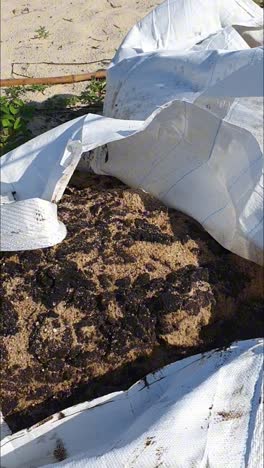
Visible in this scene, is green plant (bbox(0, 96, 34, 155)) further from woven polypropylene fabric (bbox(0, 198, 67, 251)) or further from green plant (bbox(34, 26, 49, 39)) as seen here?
woven polypropylene fabric (bbox(0, 198, 67, 251))

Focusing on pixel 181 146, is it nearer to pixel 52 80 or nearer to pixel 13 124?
pixel 13 124

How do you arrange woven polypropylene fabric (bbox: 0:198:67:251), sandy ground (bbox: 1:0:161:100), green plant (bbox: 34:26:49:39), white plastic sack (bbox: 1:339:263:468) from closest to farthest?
1. white plastic sack (bbox: 1:339:263:468)
2. woven polypropylene fabric (bbox: 0:198:67:251)
3. sandy ground (bbox: 1:0:161:100)
4. green plant (bbox: 34:26:49:39)

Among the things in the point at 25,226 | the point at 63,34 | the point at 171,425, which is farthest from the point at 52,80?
the point at 171,425

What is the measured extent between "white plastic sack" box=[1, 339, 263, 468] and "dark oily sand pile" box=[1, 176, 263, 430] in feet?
0.30

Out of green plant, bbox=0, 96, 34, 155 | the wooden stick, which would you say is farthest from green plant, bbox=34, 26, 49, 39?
green plant, bbox=0, 96, 34, 155

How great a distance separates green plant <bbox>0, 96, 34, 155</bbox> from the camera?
2.55m

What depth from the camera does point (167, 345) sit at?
157 centimetres

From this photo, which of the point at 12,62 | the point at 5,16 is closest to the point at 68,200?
the point at 12,62

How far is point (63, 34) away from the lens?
3207mm

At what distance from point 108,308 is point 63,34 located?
6.75 ft

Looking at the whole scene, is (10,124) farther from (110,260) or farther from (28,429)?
(28,429)

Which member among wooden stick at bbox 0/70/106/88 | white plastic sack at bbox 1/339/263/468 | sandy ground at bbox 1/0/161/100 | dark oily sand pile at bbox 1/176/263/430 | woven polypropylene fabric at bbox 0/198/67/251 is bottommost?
white plastic sack at bbox 1/339/263/468

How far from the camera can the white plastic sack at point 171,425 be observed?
1.31 meters

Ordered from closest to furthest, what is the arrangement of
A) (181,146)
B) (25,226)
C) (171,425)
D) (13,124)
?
1. (171,425)
2. (25,226)
3. (181,146)
4. (13,124)
